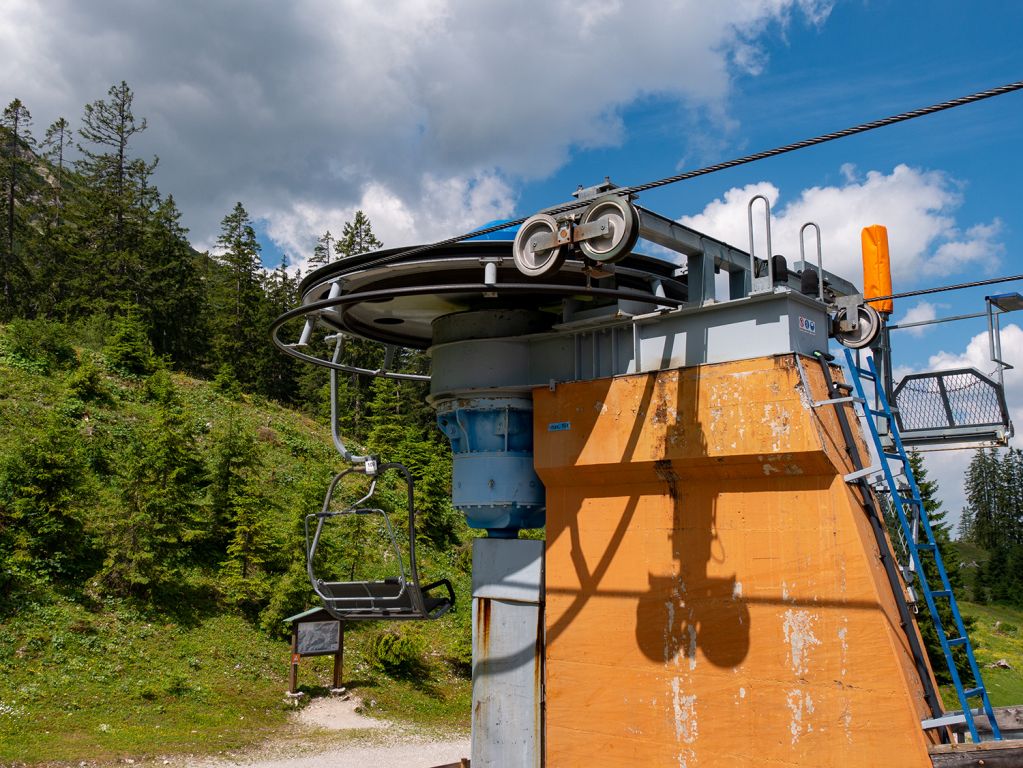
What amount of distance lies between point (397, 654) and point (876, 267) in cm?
1373

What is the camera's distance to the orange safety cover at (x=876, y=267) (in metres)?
7.66

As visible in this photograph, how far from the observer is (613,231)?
6.11 metres

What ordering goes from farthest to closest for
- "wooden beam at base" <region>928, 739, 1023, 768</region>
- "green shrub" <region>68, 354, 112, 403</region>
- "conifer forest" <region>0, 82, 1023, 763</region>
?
"green shrub" <region>68, 354, 112, 403</region> → "conifer forest" <region>0, 82, 1023, 763</region> → "wooden beam at base" <region>928, 739, 1023, 768</region>

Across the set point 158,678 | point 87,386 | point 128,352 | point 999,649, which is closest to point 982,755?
point 158,678

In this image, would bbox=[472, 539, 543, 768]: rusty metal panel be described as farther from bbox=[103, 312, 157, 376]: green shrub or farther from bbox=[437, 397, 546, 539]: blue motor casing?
bbox=[103, 312, 157, 376]: green shrub

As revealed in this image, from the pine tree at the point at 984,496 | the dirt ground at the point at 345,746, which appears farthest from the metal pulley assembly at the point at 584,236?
the pine tree at the point at 984,496

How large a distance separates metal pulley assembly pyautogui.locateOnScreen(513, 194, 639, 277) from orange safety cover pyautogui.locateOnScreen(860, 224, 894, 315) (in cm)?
285

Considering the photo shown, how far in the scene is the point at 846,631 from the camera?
20.1 ft

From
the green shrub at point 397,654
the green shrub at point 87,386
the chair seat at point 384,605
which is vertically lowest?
the green shrub at point 397,654

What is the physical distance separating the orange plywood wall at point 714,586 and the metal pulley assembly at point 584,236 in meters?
1.61

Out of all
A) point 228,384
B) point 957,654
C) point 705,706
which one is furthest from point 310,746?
point 228,384

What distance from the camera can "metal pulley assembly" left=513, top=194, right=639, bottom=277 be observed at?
6043 mm

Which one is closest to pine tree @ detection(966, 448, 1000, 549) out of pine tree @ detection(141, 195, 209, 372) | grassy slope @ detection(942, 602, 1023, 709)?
grassy slope @ detection(942, 602, 1023, 709)

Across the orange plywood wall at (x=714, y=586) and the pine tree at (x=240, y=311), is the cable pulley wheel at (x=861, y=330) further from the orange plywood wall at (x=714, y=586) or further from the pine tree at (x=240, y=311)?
the pine tree at (x=240, y=311)
